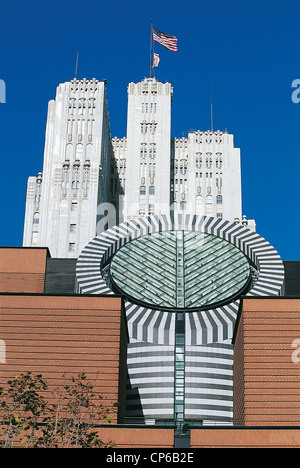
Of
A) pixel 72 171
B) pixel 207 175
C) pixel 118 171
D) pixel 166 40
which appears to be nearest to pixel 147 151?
pixel 118 171

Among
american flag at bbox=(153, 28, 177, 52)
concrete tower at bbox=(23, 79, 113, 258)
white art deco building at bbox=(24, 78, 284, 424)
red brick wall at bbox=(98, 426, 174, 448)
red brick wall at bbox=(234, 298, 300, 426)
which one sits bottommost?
red brick wall at bbox=(98, 426, 174, 448)

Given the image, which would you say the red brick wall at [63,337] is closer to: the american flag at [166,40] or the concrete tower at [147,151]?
the american flag at [166,40]

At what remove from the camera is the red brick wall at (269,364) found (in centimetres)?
5109

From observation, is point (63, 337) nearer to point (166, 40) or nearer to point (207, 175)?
point (166, 40)

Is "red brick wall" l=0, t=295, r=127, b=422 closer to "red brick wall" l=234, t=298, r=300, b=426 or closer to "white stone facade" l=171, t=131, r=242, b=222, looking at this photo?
Result: "red brick wall" l=234, t=298, r=300, b=426

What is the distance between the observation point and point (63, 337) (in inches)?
2114

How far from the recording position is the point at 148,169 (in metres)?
155

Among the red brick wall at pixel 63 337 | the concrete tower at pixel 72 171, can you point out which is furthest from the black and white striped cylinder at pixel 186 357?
the concrete tower at pixel 72 171

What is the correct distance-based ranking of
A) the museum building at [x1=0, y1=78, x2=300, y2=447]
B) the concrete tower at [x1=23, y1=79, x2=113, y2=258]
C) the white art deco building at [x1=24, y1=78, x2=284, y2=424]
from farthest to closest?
the concrete tower at [x1=23, y1=79, x2=113, y2=258] → the white art deco building at [x1=24, y1=78, x2=284, y2=424] → the museum building at [x1=0, y1=78, x2=300, y2=447]

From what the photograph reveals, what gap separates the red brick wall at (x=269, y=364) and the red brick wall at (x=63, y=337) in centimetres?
807

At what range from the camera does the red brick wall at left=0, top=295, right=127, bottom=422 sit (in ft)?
172

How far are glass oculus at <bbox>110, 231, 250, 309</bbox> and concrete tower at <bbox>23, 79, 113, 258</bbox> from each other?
50.0 m

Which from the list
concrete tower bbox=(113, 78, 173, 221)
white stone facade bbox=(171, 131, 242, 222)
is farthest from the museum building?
white stone facade bbox=(171, 131, 242, 222)
